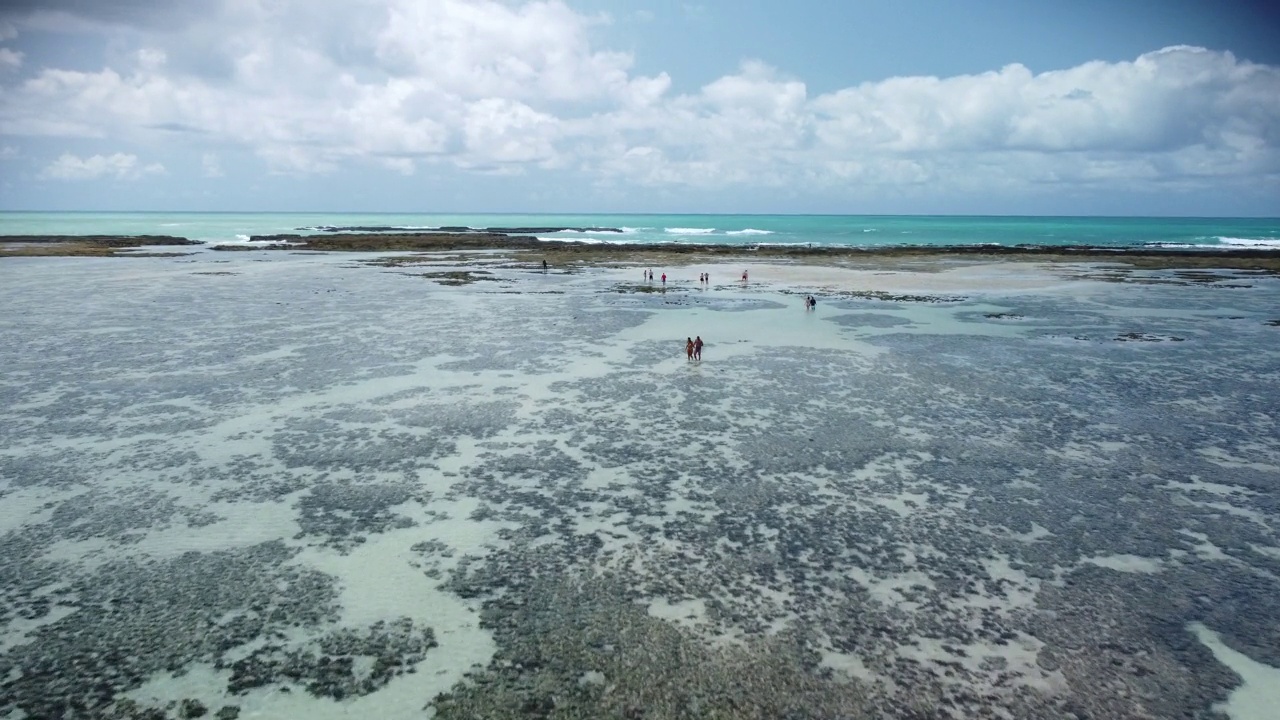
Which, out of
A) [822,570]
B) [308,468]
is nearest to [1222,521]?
[822,570]

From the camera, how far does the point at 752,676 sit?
1084cm

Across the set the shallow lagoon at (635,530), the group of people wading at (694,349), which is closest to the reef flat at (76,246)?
the shallow lagoon at (635,530)

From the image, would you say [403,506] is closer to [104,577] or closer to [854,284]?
[104,577]

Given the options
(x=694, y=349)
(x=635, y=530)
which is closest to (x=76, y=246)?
(x=694, y=349)

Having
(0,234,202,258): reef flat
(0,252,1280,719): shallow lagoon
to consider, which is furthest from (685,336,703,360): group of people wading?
(0,234,202,258): reef flat

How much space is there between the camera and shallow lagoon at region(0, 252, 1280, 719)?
35.4ft

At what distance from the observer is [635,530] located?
1546 centimetres

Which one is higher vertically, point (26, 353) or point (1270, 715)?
point (26, 353)

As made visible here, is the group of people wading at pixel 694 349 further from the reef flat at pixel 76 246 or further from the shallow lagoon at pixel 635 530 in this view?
the reef flat at pixel 76 246

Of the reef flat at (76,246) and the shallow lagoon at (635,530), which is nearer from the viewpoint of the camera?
the shallow lagoon at (635,530)

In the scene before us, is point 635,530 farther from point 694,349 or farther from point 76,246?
point 76,246

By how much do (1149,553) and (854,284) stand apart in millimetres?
51245

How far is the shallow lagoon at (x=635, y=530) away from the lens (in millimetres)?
10789

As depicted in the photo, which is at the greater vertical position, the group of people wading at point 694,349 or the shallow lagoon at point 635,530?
the group of people wading at point 694,349
